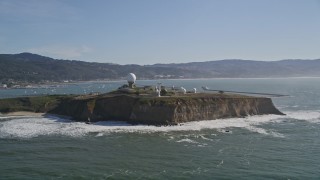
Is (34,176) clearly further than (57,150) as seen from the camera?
No

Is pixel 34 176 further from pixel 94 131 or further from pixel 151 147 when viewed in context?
pixel 94 131

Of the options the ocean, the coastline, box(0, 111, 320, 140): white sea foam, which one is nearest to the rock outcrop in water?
box(0, 111, 320, 140): white sea foam

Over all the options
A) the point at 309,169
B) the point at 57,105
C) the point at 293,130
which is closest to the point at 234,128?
the point at 293,130

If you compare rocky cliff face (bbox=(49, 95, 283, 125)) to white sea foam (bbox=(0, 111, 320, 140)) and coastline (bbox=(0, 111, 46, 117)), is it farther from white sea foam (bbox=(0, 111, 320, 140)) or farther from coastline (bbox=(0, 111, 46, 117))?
coastline (bbox=(0, 111, 46, 117))

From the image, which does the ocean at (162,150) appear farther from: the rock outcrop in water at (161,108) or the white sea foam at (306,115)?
the rock outcrop in water at (161,108)

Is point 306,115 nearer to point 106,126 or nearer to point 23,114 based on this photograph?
point 106,126

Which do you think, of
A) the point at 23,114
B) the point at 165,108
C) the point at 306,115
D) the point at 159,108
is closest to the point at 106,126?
the point at 159,108

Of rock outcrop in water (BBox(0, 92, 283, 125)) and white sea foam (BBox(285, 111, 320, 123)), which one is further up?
rock outcrop in water (BBox(0, 92, 283, 125))
